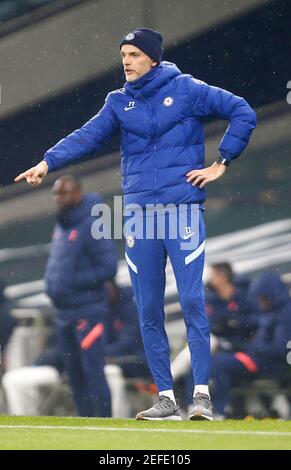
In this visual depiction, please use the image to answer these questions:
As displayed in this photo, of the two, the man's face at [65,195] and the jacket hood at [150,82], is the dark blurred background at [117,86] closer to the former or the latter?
the man's face at [65,195]

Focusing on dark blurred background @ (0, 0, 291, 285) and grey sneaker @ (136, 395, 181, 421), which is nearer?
grey sneaker @ (136, 395, 181, 421)

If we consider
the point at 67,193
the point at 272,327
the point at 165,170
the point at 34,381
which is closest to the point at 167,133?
the point at 165,170

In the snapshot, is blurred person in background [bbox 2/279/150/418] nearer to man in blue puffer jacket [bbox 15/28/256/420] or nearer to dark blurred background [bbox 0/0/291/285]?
dark blurred background [bbox 0/0/291/285]

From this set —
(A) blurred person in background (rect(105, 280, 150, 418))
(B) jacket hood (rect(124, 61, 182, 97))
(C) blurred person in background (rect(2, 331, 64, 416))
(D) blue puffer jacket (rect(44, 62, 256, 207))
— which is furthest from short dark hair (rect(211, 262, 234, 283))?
(B) jacket hood (rect(124, 61, 182, 97))

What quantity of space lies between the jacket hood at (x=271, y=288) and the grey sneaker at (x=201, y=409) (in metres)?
1.32

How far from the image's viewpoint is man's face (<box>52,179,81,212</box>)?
7.70 m

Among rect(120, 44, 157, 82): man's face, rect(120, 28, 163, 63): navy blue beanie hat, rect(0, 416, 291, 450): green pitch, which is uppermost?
rect(120, 28, 163, 63): navy blue beanie hat

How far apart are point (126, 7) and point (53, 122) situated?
2.65 ft

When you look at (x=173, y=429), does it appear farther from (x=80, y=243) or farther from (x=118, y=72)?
(x=118, y=72)

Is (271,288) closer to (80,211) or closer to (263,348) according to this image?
(263,348)

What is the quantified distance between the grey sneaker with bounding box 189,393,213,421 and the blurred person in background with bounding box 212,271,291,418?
46.4 inches

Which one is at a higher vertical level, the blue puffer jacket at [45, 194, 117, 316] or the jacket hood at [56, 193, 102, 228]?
the jacket hood at [56, 193, 102, 228]

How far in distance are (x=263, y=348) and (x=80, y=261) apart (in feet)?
3.80

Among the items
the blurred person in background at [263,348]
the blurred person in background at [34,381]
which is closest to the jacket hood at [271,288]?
the blurred person in background at [263,348]
